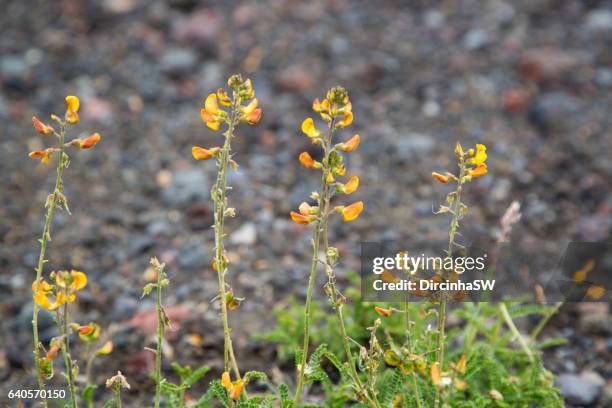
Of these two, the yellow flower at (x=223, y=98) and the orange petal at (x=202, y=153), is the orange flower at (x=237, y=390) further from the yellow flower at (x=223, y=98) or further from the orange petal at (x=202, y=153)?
the yellow flower at (x=223, y=98)

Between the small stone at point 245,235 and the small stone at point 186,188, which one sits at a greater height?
the small stone at point 186,188

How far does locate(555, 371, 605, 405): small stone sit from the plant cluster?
0.18 m

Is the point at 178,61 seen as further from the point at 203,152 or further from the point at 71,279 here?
the point at 71,279

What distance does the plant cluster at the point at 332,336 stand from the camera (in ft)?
7.52

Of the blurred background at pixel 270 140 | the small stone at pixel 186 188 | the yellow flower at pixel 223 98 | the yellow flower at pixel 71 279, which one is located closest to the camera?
the yellow flower at pixel 71 279

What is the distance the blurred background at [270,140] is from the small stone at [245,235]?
11 mm

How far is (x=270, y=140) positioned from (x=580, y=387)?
107 inches

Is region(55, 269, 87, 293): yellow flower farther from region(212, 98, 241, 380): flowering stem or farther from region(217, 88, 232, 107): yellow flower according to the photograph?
region(217, 88, 232, 107): yellow flower

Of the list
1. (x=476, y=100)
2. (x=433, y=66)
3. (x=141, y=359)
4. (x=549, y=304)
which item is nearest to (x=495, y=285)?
(x=549, y=304)

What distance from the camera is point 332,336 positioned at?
357 centimetres

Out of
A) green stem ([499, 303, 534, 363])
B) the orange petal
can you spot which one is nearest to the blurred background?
green stem ([499, 303, 534, 363])

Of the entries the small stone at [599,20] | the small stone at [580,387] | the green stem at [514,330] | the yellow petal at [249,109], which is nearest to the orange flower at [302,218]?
the yellow petal at [249,109]

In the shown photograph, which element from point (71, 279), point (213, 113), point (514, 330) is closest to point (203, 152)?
point (213, 113)

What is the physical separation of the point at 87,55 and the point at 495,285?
12.2ft
